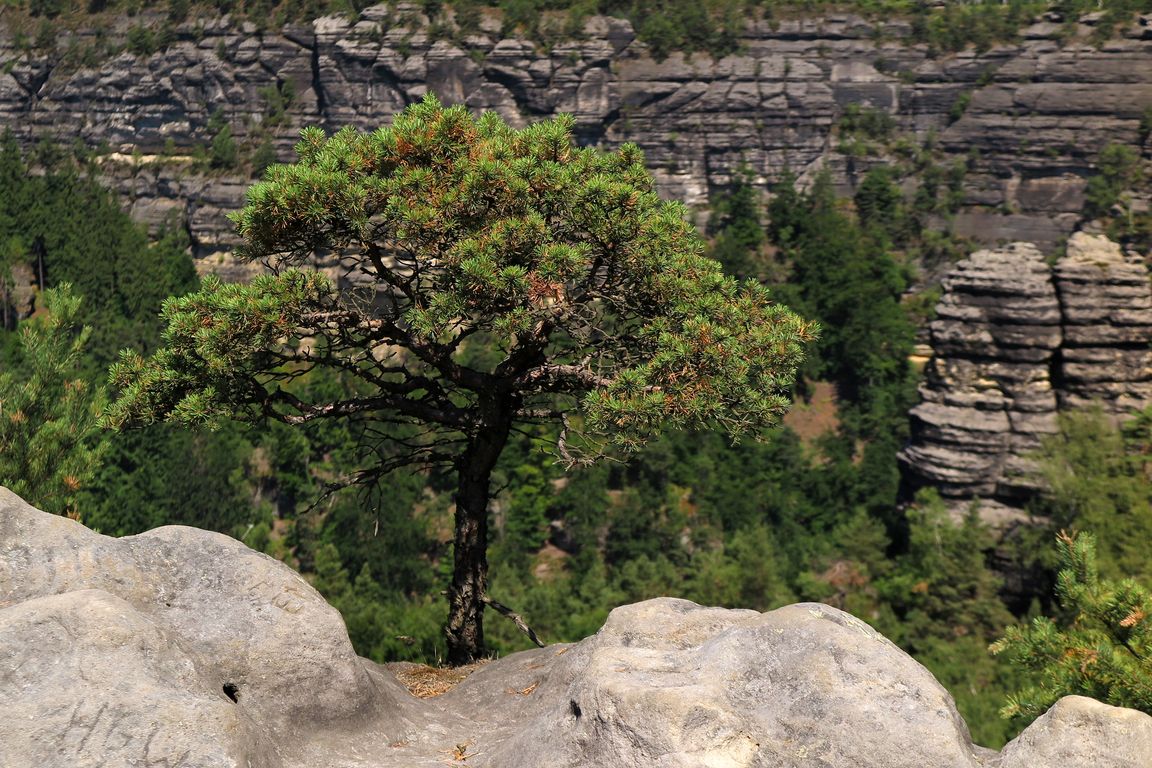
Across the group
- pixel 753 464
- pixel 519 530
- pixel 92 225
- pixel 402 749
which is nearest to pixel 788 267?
pixel 753 464

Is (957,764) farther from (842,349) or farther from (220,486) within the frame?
(842,349)

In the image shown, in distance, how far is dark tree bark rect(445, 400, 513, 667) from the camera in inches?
708

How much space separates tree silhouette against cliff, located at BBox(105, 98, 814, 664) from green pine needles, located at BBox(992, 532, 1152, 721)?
4.95 metres

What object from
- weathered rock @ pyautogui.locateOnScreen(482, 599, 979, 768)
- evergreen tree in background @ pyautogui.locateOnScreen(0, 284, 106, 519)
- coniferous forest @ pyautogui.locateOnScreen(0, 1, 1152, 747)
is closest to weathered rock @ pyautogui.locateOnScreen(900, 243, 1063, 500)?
coniferous forest @ pyautogui.locateOnScreen(0, 1, 1152, 747)

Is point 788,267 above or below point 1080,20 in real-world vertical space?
below

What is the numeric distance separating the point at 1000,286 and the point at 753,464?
3914 centimetres

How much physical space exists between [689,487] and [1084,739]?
94.9 m

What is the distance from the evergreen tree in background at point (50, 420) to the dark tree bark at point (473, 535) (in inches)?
275

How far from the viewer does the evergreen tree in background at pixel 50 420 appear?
21.3 metres

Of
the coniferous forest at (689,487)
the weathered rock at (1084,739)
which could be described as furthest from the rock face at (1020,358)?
the weathered rock at (1084,739)

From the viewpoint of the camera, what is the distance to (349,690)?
1234 centimetres

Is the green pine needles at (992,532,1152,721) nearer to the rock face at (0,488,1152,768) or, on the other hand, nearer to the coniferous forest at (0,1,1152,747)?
the coniferous forest at (0,1,1152,747)

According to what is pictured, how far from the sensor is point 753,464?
352 feet

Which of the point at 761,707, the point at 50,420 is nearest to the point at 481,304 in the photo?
the point at 761,707
